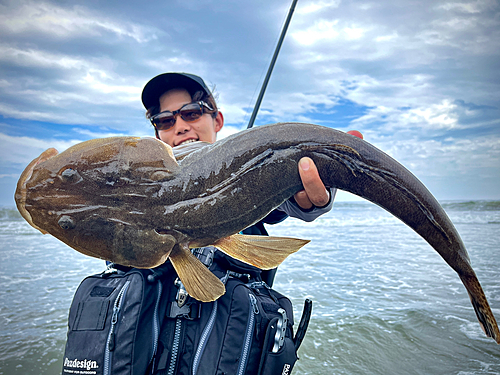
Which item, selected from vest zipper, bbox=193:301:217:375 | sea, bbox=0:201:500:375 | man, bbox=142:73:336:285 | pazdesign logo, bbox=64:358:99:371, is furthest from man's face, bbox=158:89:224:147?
sea, bbox=0:201:500:375

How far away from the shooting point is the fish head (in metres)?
1.57

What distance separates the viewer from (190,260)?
5.55 feet

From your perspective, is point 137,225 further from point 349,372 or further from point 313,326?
point 313,326

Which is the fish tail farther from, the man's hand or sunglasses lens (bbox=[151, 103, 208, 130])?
sunglasses lens (bbox=[151, 103, 208, 130])

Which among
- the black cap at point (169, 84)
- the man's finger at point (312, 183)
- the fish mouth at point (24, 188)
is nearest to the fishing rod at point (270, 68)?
the black cap at point (169, 84)

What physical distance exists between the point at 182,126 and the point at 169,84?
0.46 meters

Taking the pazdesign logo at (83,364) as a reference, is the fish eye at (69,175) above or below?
above

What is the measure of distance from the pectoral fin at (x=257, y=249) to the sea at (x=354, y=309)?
2.17 metres

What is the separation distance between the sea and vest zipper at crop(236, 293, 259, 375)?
65.8 inches

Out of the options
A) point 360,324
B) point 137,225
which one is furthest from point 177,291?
point 360,324

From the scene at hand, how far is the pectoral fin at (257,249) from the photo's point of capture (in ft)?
5.76

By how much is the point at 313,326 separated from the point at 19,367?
3.34 m

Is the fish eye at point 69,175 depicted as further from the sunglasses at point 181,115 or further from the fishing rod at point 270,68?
the fishing rod at point 270,68

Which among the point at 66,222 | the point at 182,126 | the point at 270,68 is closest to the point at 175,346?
the point at 66,222
